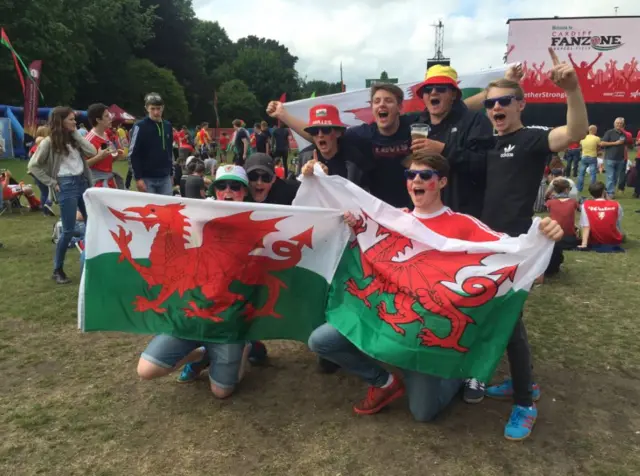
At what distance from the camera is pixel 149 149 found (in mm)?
6859

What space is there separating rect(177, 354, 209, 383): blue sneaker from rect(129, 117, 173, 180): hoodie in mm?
3669

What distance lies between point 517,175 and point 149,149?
16.5ft

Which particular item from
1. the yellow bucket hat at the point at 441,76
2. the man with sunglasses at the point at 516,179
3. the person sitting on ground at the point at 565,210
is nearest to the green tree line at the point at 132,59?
the person sitting on ground at the point at 565,210

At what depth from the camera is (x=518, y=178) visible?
3314 mm

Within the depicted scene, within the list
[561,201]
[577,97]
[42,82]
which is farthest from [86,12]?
[577,97]

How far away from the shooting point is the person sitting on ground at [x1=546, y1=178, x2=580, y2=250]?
25.1 feet

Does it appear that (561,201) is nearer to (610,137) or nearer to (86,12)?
(610,137)

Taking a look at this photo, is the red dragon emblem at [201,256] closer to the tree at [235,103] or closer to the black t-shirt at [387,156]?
the black t-shirt at [387,156]

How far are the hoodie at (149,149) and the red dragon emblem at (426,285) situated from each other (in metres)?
4.40

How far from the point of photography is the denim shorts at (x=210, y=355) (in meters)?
3.61

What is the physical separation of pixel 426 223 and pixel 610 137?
40.1ft

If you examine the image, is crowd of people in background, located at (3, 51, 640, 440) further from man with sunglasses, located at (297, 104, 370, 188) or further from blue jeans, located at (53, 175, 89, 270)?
blue jeans, located at (53, 175, 89, 270)

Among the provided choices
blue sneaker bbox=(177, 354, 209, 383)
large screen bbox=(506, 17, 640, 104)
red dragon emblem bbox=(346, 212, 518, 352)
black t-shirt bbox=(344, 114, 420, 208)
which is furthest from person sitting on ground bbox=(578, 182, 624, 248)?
large screen bbox=(506, 17, 640, 104)

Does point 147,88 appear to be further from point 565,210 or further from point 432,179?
point 432,179
